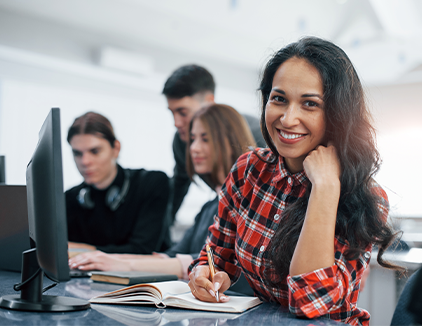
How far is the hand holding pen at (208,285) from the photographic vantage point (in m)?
0.99

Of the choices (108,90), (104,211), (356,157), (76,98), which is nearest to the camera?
(356,157)

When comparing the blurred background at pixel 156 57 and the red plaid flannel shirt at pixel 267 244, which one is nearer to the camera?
the red plaid flannel shirt at pixel 267 244

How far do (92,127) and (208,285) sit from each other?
1.47m

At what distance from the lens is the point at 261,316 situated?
0.90 meters

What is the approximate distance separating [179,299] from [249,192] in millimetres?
378

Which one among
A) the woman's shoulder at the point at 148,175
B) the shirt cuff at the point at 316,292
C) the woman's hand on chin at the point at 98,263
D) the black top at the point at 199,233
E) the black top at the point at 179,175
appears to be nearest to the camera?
the shirt cuff at the point at 316,292

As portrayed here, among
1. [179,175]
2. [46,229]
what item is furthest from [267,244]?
[179,175]

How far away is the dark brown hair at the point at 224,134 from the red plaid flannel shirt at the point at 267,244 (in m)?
0.59

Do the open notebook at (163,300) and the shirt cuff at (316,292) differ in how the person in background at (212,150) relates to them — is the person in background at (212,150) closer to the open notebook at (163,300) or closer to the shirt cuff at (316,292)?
the open notebook at (163,300)

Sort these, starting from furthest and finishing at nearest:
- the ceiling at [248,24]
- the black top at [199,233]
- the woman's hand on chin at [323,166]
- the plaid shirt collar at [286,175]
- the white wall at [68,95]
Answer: the ceiling at [248,24], the white wall at [68,95], the black top at [199,233], the plaid shirt collar at [286,175], the woman's hand on chin at [323,166]

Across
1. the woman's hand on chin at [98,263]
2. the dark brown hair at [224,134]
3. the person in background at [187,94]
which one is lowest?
the woman's hand on chin at [98,263]

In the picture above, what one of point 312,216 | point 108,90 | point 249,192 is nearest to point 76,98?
point 108,90

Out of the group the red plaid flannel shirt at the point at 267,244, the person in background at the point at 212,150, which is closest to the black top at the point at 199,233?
the person in background at the point at 212,150

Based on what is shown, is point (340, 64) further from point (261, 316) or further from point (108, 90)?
point (108, 90)
